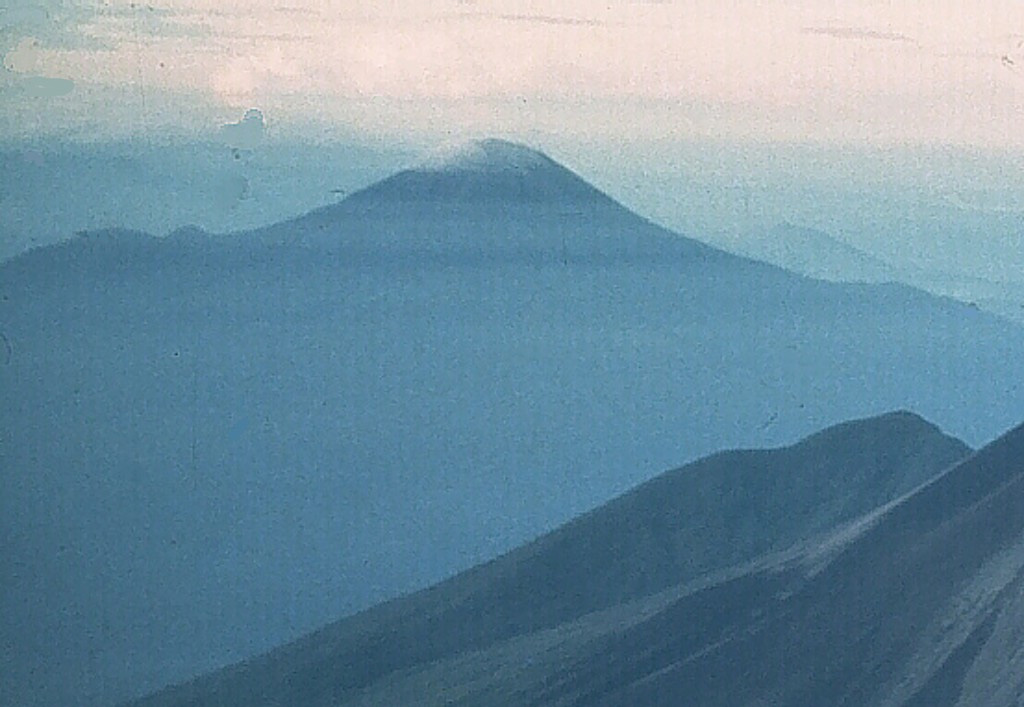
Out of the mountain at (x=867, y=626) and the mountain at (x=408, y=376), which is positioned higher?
the mountain at (x=408, y=376)

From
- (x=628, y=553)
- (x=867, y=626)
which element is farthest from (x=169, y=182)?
(x=867, y=626)

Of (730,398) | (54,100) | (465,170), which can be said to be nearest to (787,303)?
(730,398)

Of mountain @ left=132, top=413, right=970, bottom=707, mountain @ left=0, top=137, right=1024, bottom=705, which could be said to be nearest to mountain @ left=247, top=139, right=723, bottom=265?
mountain @ left=0, top=137, right=1024, bottom=705

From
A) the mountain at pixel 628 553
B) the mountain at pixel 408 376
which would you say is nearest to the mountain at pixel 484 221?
the mountain at pixel 408 376

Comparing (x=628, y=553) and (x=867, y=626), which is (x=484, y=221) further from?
(x=867, y=626)

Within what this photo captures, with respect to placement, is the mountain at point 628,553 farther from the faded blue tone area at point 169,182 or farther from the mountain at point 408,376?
the faded blue tone area at point 169,182

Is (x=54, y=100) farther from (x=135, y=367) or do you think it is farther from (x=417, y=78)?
(x=417, y=78)
